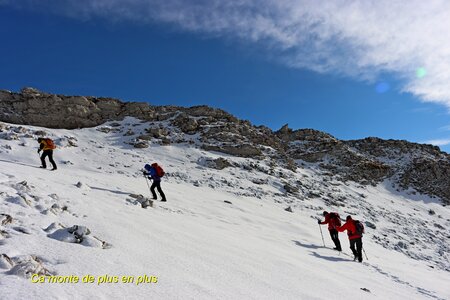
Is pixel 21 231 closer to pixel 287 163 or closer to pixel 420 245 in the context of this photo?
pixel 420 245

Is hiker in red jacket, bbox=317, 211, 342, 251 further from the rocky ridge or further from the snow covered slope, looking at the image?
the rocky ridge

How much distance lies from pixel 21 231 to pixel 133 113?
34053 mm

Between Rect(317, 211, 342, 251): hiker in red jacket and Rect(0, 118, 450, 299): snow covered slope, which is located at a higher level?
Rect(317, 211, 342, 251): hiker in red jacket

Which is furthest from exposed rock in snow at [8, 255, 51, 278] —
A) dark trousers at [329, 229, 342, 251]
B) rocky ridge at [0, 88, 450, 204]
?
rocky ridge at [0, 88, 450, 204]

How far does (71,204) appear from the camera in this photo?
8.08m

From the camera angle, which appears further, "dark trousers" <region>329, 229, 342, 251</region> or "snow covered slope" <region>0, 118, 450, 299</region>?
"dark trousers" <region>329, 229, 342, 251</region>

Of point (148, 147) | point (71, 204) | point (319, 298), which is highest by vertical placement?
point (148, 147)

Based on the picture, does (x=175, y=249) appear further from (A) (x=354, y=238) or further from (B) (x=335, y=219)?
(B) (x=335, y=219)

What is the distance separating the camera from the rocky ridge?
3403 centimetres

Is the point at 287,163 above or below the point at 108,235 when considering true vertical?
above

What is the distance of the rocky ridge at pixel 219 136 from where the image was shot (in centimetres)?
3403

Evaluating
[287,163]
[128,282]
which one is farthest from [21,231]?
[287,163]

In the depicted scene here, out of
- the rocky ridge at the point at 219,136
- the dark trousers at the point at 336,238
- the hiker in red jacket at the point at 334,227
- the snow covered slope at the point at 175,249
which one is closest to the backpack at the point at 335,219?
the hiker in red jacket at the point at 334,227

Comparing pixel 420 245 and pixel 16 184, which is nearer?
pixel 16 184
